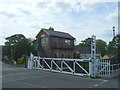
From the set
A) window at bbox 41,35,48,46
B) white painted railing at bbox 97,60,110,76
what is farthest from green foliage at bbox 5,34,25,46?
white painted railing at bbox 97,60,110,76

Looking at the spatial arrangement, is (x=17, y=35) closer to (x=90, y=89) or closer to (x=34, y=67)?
(x=34, y=67)

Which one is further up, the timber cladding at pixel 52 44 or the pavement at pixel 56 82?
the timber cladding at pixel 52 44

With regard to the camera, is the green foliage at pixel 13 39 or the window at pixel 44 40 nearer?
the window at pixel 44 40

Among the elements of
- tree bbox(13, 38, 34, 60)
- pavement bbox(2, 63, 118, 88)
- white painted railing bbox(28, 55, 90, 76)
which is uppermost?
tree bbox(13, 38, 34, 60)

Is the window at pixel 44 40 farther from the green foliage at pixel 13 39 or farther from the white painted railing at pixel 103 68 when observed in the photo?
the green foliage at pixel 13 39

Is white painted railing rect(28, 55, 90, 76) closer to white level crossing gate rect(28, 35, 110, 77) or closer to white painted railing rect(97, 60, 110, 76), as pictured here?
white level crossing gate rect(28, 35, 110, 77)

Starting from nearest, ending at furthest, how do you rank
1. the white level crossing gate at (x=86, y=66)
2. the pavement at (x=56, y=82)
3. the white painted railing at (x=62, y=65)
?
1. the pavement at (x=56, y=82)
2. the white level crossing gate at (x=86, y=66)
3. the white painted railing at (x=62, y=65)

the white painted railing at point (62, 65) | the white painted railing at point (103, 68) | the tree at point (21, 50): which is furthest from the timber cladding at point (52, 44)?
the white painted railing at point (103, 68)

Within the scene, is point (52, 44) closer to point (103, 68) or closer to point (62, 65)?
point (62, 65)

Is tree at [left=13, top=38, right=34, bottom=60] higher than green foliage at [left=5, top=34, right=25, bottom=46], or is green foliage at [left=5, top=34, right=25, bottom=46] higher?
green foliage at [left=5, top=34, right=25, bottom=46]

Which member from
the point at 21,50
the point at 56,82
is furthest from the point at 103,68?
the point at 21,50

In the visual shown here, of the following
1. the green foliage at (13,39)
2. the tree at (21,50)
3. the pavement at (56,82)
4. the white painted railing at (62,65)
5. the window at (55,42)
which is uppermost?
the green foliage at (13,39)

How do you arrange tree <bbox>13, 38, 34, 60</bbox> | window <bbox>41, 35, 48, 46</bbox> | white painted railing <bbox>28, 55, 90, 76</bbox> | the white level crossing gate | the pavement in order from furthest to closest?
tree <bbox>13, 38, 34, 60</bbox> → window <bbox>41, 35, 48, 46</bbox> → white painted railing <bbox>28, 55, 90, 76</bbox> → the white level crossing gate → the pavement

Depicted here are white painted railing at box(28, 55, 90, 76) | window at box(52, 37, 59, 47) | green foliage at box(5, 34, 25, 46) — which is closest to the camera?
white painted railing at box(28, 55, 90, 76)
